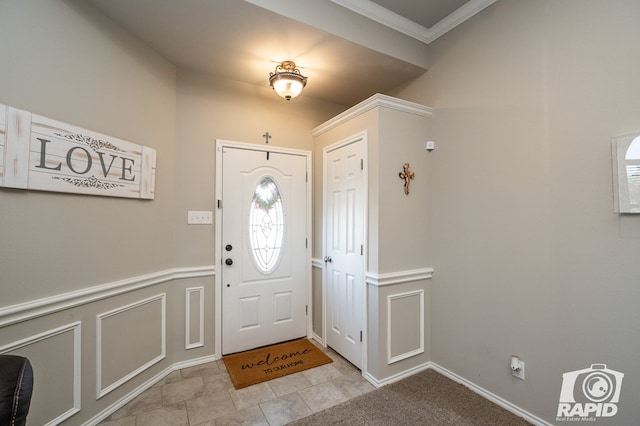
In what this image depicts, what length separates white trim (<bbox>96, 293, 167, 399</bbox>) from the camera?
1.94 metres

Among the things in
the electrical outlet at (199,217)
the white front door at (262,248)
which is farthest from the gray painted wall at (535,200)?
the electrical outlet at (199,217)

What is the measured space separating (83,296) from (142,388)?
0.97 metres

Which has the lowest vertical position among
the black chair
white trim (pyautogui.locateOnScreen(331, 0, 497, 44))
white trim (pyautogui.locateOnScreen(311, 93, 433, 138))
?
the black chair

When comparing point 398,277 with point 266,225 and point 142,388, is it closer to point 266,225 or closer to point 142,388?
point 266,225

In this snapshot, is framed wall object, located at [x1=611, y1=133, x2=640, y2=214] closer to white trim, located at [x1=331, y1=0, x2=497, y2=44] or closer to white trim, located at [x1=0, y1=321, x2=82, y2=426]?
white trim, located at [x1=331, y1=0, x2=497, y2=44]

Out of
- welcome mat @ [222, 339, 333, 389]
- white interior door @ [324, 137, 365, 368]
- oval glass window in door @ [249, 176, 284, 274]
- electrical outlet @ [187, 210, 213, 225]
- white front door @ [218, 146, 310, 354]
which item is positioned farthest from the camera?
oval glass window in door @ [249, 176, 284, 274]

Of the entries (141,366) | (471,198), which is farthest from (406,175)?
(141,366)

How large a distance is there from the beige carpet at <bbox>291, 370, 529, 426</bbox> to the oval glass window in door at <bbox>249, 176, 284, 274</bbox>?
4.99 feet

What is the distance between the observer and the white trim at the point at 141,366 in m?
1.94

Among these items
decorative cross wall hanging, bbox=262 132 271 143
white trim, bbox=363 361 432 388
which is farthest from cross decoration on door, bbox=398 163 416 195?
white trim, bbox=363 361 432 388

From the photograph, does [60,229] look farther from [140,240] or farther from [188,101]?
[188,101]

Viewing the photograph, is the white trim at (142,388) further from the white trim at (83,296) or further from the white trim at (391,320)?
the white trim at (391,320)

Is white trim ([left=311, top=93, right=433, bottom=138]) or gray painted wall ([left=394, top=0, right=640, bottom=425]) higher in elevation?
white trim ([left=311, top=93, right=433, bottom=138])

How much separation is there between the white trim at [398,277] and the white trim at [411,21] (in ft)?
7.17
